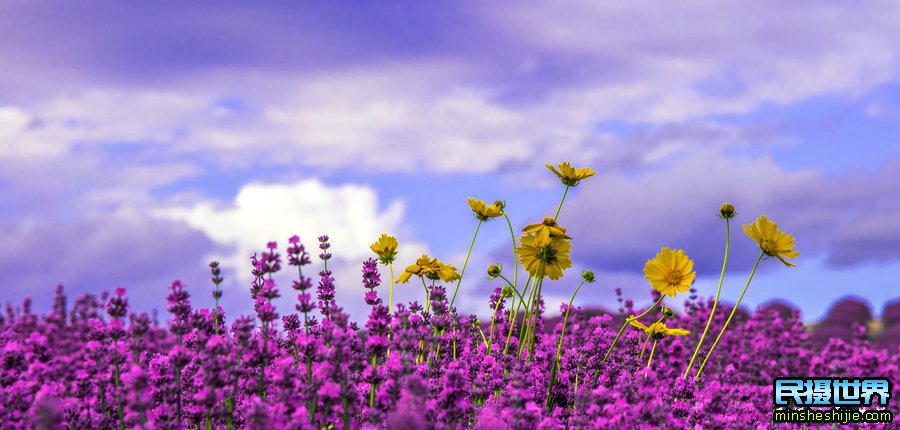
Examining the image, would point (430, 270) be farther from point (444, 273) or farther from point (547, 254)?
point (547, 254)

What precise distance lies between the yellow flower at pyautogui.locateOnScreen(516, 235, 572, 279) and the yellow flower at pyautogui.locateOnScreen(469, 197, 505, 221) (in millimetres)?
591

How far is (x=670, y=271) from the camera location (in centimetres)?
511

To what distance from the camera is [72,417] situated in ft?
12.1

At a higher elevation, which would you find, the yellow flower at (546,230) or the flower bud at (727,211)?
the flower bud at (727,211)

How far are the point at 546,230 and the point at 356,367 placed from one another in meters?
1.44

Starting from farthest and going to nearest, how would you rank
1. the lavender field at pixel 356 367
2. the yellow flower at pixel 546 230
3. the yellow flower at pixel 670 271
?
1. the yellow flower at pixel 670 271
2. the yellow flower at pixel 546 230
3. the lavender field at pixel 356 367

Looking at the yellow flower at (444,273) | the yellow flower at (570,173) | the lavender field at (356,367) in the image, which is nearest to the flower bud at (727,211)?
the lavender field at (356,367)

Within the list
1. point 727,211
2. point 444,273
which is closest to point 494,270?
point 444,273

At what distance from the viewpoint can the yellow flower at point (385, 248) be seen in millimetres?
5383

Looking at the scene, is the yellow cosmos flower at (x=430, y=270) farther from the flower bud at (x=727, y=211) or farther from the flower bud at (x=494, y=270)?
the flower bud at (x=727, y=211)

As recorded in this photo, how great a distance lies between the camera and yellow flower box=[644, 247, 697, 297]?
5.09 metres

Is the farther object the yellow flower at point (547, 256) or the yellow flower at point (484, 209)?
the yellow flower at point (484, 209)

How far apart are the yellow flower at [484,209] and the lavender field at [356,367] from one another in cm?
1

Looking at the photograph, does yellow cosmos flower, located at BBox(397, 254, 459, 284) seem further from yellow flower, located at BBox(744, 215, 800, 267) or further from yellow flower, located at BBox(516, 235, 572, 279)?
yellow flower, located at BBox(744, 215, 800, 267)
